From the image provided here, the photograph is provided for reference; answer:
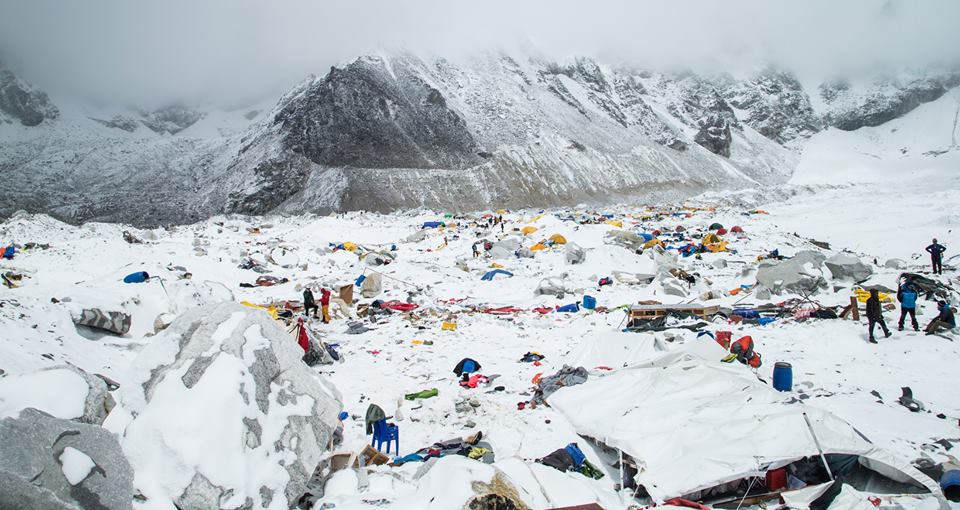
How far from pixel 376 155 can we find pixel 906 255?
147ft

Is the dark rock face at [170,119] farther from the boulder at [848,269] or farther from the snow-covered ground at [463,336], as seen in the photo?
the boulder at [848,269]

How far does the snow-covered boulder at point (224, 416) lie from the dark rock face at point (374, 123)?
48319 millimetres

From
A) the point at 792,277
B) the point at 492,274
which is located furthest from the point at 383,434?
the point at 492,274

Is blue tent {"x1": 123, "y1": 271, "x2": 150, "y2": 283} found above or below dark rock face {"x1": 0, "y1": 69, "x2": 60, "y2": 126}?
below

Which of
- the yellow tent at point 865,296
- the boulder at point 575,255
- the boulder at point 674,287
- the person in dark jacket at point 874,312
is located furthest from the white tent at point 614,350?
Result: the boulder at point 575,255

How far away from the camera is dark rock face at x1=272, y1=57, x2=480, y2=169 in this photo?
5247 cm

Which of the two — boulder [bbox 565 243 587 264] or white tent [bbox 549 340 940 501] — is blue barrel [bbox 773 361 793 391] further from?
boulder [bbox 565 243 587 264]

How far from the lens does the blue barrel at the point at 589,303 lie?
1256 cm

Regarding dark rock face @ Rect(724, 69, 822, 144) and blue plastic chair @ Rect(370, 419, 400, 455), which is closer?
blue plastic chair @ Rect(370, 419, 400, 455)

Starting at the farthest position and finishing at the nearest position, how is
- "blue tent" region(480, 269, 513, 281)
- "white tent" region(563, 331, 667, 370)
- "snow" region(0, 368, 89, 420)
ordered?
1. "blue tent" region(480, 269, 513, 281)
2. "white tent" region(563, 331, 667, 370)
3. "snow" region(0, 368, 89, 420)

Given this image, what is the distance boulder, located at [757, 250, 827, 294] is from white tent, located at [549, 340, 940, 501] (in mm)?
7535

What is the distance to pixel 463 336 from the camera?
10.4 meters

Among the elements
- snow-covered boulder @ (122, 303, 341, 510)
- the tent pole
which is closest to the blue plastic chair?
snow-covered boulder @ (122, 303, 341, 510)

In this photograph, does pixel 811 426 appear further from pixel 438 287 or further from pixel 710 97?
pixel 710 97
